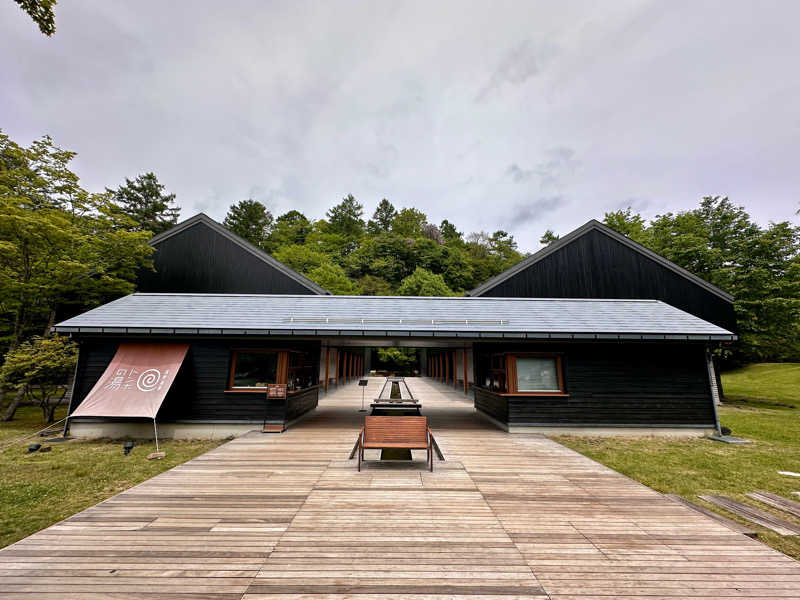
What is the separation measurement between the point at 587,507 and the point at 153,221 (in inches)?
1720

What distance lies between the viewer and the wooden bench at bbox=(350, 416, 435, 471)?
5512mm

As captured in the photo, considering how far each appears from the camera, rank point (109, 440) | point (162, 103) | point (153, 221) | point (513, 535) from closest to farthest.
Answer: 1. point (513, 535)
2. point (109, 440)
3. point (162, 103)
4. point (153, 221)

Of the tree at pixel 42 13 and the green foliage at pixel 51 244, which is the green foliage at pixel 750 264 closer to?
the tree at pixel 42 13

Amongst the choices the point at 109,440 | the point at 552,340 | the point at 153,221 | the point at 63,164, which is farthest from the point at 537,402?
the point at 153,221

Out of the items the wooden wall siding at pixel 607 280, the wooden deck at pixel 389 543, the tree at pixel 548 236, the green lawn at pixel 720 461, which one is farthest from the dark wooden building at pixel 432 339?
the tree at pixel 548 236

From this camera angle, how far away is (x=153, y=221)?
111 feet

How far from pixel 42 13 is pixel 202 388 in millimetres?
7851

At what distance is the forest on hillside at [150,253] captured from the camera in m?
11.3

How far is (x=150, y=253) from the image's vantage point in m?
14.0

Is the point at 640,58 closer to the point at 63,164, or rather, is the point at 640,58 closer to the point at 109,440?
the point at 109,440

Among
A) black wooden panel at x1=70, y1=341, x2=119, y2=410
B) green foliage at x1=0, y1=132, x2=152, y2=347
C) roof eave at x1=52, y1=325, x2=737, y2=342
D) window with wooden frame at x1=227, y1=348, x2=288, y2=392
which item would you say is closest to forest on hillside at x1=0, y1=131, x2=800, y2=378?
green foliage at x1=0, y1=132, x2=152, y2=347

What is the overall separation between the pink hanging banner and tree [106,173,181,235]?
106ft

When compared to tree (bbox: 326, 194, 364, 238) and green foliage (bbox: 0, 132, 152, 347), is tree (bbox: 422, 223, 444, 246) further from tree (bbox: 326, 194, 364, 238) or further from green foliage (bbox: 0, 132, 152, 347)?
green foliage (bbox: 0, 132, 152, 347)

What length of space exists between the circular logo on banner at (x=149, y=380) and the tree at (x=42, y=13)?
719cm
